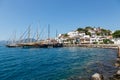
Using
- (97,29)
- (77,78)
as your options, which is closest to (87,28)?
(97,29)

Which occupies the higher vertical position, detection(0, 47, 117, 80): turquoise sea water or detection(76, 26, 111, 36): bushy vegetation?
detection(76, 26, 111, 36): bushy vegetation

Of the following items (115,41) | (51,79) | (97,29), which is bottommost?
(51,79)

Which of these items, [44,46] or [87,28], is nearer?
[44,46]

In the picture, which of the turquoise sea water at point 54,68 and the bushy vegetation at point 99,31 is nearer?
the turquoise sea water at point 54,68

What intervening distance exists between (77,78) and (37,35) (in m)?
131

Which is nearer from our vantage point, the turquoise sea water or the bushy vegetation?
the turquoise sea water

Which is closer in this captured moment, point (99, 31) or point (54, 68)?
point (54, 68)

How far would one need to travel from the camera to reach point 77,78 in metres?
25.8

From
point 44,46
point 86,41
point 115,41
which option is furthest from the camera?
point 86,41

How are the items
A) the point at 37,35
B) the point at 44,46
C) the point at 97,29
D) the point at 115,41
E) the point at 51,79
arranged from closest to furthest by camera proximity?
the point at 51,79, the point at 115,41, the point at 44,46, the point at 37,35, the point at 97,29

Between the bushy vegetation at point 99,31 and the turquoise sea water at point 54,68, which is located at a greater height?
the bushy vegetation at point 99,31

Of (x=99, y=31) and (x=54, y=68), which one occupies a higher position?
(x=99, y=31)

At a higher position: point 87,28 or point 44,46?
point 87,28

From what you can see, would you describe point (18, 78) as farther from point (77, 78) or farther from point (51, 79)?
point (77, 78)
